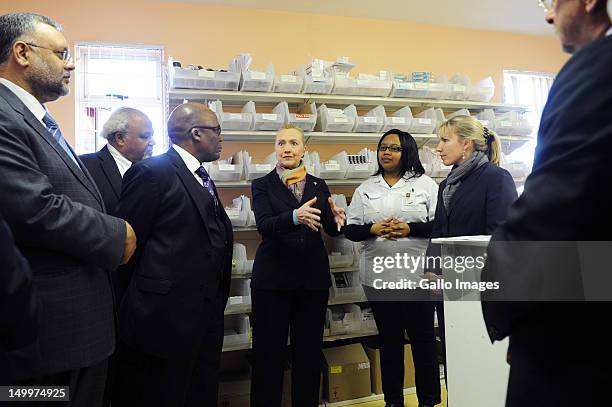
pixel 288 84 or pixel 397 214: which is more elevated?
pixel 288 84

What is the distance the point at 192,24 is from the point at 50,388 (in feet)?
9.80

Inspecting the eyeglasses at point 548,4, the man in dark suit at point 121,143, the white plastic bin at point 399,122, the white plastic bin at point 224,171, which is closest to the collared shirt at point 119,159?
the man in dark suit at point 121,143

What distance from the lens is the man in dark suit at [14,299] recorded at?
0.77 metres

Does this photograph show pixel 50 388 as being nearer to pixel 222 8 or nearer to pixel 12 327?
pixel 12 327

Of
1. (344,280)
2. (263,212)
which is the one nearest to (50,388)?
(263,212)

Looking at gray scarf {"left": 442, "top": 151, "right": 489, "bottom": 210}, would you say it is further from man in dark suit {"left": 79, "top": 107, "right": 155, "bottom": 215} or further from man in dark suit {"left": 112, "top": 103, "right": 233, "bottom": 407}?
man in dark suit {"left": 79, "top": 107, "right": 155, "bottom": 215}

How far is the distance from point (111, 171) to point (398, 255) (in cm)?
161

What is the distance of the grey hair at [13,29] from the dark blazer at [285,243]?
1342 millimetres

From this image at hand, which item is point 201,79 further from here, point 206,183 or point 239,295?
point 239,295

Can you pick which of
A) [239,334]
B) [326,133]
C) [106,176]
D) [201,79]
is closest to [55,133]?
[106,176]

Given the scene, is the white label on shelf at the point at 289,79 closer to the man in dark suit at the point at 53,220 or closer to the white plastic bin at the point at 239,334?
the white plastic bin at the point at 239,334

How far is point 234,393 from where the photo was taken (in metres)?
2.80

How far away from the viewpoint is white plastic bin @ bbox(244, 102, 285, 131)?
3.06 meters

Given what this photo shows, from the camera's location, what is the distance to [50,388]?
1.08m
